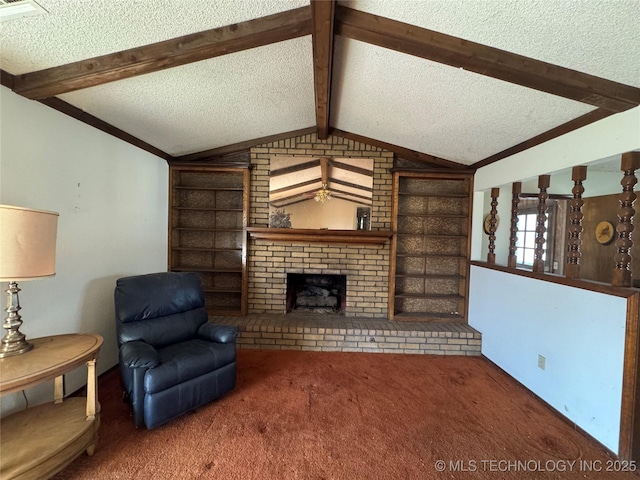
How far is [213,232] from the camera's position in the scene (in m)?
3.60

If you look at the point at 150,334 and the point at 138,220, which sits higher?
the point at 138,220

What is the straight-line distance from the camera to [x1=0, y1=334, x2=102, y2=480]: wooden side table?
48.9 inches

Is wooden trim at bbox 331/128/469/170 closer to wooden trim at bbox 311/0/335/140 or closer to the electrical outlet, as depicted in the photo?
wooden trim at bbox 311/0/335/140

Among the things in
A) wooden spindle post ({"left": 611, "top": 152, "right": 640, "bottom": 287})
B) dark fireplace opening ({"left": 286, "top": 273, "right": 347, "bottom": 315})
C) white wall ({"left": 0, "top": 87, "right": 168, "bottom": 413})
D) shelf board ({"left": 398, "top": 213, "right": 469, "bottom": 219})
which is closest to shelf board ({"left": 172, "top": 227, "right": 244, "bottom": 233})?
white wall ({"left": 0, "top": 87, "right": 168, "bottom": 413})

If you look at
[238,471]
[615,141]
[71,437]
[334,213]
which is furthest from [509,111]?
[71,437]

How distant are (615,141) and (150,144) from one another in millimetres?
4060

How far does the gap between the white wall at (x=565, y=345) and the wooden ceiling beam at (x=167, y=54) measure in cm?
271

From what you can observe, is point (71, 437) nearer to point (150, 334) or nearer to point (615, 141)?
point (150, 334)

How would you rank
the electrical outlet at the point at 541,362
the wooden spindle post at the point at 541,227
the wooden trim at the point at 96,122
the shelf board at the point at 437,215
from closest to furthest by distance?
the wooden trim at the point at 96,122, the electrical outlet at the point at 541,362, the wooden spindle post at the point at 541,227, the shelf board at the point at 437,215

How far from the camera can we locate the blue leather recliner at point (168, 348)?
176 centimetres

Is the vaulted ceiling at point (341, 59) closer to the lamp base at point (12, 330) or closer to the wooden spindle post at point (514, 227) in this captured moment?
the wooden spindle post at point (514, 227)

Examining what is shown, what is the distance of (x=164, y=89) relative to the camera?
1998 millimetres

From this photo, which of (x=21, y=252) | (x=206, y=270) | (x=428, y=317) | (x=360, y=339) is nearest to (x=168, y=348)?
(x=21, y=252)

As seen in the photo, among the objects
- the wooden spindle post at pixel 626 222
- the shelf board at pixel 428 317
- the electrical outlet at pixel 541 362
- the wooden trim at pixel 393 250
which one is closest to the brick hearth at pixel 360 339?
the shelf board at pixel 428 317
